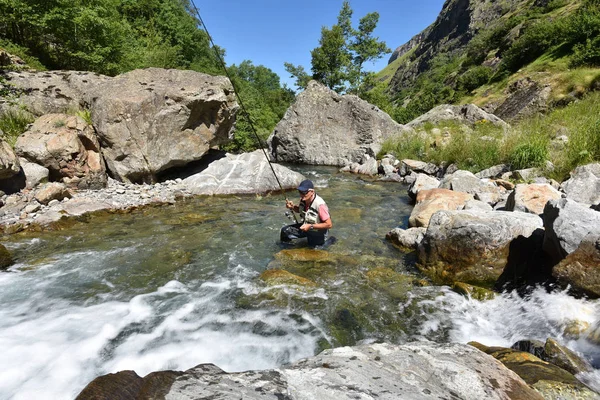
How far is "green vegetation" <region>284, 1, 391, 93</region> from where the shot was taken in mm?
32438

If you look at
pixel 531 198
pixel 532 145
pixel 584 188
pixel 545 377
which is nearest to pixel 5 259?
pixel 545 377

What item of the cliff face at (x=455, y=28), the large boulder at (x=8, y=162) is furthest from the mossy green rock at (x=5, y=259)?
the cliff face at (x=455, y=28)

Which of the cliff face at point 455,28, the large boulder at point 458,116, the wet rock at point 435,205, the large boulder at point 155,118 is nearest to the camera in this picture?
the wet rock at point 435,205

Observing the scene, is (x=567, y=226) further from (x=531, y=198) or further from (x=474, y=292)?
(x=531, y=198)

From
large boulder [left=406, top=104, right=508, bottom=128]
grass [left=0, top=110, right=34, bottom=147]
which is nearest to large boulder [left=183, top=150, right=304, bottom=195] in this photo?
grass [left=0, top=110, right=34, bottom=147]

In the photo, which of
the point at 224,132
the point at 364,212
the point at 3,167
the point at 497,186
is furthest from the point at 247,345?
the point at 224,132

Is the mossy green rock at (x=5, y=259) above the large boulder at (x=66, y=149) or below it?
below

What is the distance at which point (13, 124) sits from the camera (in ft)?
30.2

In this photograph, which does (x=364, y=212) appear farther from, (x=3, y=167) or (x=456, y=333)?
(x=3, y=167)

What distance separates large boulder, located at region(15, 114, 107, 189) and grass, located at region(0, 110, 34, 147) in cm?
43

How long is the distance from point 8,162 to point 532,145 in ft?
46.7

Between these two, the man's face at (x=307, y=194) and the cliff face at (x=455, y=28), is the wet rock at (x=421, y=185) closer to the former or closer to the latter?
the man's face at (x=307, y=194)

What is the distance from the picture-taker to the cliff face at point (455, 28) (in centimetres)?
7975

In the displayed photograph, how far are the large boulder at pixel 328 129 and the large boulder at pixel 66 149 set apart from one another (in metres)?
14.2
